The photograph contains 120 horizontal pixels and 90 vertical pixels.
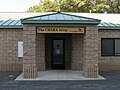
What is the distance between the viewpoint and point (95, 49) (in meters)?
16.7

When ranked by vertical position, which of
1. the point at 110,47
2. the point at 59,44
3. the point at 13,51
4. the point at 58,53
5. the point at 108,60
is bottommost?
the point at 108,60

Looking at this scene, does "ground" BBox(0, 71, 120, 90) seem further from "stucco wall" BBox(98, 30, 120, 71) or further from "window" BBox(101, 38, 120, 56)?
"window" BBox(101, 38, 120, 56)

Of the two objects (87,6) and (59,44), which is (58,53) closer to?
(59,44)

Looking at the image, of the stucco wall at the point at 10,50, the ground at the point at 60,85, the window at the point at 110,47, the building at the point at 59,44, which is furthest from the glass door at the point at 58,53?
the ground at the point at 60,85

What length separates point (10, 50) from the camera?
20.3 m

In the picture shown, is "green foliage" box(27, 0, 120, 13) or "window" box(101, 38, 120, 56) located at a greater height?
"green foliage" box(27, 0, 120, 13)

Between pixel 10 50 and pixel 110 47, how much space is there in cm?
748

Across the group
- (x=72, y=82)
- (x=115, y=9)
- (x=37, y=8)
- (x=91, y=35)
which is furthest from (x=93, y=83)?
(x=37, y=8)

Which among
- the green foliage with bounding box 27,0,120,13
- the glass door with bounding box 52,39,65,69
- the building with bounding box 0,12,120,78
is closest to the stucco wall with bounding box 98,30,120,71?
the building with bounding box 0,12,120,78

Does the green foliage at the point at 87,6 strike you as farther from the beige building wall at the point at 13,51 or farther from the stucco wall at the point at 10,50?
the stucco wall at the point at 10,50

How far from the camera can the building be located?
16.4 meters

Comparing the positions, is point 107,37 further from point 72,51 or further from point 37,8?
point 37,8

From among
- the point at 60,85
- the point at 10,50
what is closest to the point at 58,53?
the point at 10,50

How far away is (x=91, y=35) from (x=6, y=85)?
5.89m
